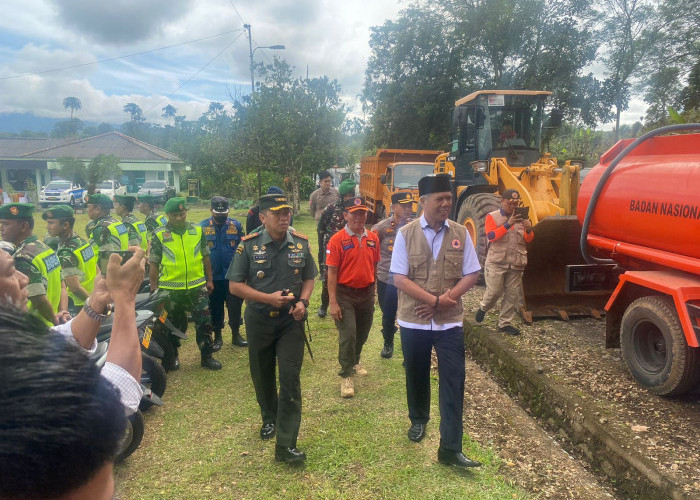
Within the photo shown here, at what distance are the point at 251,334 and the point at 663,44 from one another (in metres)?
24.9

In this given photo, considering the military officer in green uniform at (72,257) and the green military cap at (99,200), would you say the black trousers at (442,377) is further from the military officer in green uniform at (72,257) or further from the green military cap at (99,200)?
the green military cap at (99,200)

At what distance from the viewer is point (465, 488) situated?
3018mm

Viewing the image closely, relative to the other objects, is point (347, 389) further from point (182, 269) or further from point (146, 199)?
point (146, 199)

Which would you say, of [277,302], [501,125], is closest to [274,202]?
[277,302]

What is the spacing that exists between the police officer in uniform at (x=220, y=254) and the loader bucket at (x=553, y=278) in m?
3.53

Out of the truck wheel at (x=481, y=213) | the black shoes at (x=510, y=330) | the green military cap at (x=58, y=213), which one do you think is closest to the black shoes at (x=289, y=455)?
the green military cap at (x=58, y=213)

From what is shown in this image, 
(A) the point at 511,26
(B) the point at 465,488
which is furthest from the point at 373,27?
(B) the point at 465,488

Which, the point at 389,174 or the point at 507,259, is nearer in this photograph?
the point at 507,259

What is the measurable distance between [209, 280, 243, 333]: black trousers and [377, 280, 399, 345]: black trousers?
1.60 metres

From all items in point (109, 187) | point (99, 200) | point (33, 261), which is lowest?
point (33, 261)

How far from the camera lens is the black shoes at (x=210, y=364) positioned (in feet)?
16.4

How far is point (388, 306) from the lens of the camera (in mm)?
5125

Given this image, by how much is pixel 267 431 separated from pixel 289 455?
419 mm

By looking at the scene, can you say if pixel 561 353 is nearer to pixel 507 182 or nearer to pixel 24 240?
pixel 507 182
